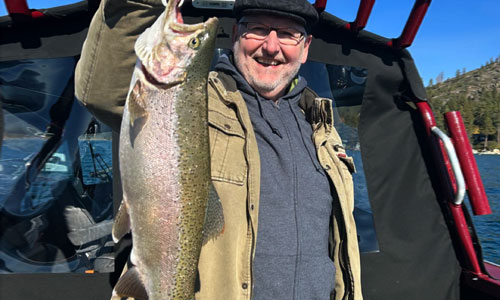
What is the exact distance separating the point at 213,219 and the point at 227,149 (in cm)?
44

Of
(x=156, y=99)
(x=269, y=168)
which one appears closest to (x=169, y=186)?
(x=156, y=99)

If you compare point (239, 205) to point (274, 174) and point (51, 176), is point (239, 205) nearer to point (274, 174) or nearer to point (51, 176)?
point (274, 174)

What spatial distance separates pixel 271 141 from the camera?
7.71ft

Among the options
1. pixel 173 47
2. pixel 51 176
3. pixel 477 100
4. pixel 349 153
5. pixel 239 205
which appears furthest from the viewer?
pixel 477 100

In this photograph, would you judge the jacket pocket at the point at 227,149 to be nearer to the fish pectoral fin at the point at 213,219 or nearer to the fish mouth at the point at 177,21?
the fish pectoral fin at the point at 213,219

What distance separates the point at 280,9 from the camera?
249cm

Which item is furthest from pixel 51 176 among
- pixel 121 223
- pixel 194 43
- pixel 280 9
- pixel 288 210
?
pixel 280 9

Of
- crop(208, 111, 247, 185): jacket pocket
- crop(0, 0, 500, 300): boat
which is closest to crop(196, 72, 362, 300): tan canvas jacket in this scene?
crop(208, 111, 247, 185): jacket pocket

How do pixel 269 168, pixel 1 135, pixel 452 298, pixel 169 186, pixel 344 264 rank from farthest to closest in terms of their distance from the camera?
pixel 452 298, pixel 1 135, pixel 344 264, pixel 269 168, pixel 169 186

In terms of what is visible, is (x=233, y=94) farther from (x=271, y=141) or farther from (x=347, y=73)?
(x=347, y=73)

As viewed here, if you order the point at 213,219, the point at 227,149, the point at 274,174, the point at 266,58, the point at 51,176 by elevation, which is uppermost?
the point at 266,58

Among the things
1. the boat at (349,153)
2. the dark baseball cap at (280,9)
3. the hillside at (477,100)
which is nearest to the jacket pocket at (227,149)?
the dark baseball cap at (280,9)

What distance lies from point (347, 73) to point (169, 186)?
8.92 ft

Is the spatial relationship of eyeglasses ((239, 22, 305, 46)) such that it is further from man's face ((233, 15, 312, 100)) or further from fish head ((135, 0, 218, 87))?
fish head ((135, 0, 218, 87))
